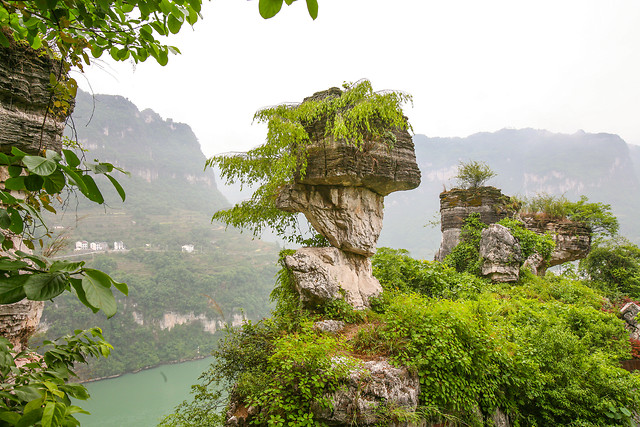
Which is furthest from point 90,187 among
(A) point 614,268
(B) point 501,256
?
(A) point 614,268

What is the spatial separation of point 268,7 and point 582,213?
14634mm

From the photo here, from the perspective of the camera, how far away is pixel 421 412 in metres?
3.63

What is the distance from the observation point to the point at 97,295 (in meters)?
0.67

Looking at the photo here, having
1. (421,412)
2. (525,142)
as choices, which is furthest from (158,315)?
(525,142)

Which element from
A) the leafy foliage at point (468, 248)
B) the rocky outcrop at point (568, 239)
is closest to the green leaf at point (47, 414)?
the leafy foliage at point (468, 248)

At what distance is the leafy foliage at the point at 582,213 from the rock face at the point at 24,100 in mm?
14300

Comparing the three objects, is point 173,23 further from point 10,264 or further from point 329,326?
point 329,326

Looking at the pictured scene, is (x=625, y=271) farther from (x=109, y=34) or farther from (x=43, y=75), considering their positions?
(x=43, y=75)

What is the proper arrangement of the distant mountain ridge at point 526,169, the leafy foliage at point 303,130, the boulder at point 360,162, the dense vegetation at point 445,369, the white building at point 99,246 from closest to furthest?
the dense vegetation at point 445,369 < the leafy foliage at point 303,130 < the boulder at point 360,162 < the white building at point 99,246 < the distant mountain ridge at point 526,169

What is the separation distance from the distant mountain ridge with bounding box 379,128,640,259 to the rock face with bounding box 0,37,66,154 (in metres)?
78.3

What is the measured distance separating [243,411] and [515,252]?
8.90 m

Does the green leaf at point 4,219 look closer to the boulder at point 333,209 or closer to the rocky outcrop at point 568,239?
the boulder at point 333,209

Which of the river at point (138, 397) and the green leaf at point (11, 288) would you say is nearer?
the green leaf at point (11, 288)

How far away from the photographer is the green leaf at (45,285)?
0.69 metres
